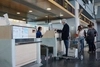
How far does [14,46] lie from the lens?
3.08 m

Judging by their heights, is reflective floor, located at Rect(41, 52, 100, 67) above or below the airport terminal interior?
below

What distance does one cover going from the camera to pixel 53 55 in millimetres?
5539

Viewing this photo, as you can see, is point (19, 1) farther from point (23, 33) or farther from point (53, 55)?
point (23, 33)

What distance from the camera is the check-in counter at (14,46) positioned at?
10.0 feet

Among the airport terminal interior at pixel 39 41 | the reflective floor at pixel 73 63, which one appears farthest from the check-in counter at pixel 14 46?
the reflective floor at pixel 73 63

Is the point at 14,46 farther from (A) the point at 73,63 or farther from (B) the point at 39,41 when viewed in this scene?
(A) the point at 73,63

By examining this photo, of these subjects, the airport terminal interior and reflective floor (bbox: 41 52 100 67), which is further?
reflective floor (bbox: 41 52 100 67)

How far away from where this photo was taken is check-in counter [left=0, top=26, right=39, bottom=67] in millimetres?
3055

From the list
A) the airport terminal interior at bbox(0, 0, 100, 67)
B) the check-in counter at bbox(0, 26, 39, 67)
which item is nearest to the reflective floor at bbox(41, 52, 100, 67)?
the airport terminal interior at bbox(0, 0, 100, 67)

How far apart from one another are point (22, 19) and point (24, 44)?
5017mm

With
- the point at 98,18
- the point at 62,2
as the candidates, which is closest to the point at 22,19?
the point at 62,2

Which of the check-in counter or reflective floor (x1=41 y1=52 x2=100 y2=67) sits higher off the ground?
the check-in counter

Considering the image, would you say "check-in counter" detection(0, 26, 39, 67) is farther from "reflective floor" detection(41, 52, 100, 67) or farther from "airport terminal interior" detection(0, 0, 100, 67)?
"reflective floor" detection(41, 52, 100, 67)

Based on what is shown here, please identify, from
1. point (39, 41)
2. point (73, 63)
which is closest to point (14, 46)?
point (39, 41)
